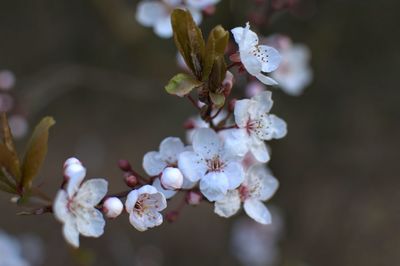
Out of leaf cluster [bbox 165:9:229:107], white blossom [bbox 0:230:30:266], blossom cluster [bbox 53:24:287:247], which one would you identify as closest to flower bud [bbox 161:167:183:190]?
blossom cluster [bbox 53:24:287:247]

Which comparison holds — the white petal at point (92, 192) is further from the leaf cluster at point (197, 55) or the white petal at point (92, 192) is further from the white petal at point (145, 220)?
the leaf cluster at point (197, 55)

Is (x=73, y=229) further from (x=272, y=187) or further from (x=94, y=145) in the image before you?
(x=94, y=145)

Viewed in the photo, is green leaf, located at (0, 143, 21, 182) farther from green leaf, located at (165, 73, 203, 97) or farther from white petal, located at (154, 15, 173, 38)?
white petal, located at (154, 15, 173, 38)

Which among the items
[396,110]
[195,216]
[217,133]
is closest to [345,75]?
[396,110]

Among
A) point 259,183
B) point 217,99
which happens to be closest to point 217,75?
point 217,99

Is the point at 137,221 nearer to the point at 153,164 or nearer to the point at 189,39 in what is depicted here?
the point at 153,164
